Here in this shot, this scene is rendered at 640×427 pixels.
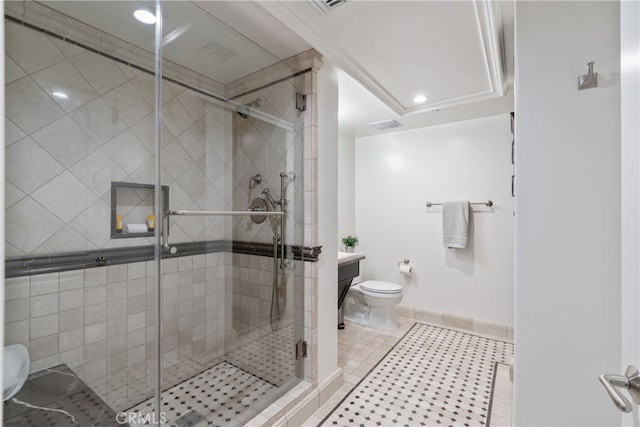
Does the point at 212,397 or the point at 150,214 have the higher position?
the point at 150,214

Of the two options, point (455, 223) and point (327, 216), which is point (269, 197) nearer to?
point (327, 216)

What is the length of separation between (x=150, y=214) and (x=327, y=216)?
109 centimetres

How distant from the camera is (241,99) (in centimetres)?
189

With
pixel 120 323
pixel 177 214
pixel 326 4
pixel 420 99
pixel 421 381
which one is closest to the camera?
pixel 326 4

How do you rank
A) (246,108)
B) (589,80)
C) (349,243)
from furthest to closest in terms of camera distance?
(349,243), (246,108), (589,80)

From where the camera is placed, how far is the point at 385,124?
10.6 feet

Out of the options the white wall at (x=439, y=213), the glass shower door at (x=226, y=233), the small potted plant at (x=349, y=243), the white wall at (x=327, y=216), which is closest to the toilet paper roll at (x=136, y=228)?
the glass shower door at (x=226, y=233)

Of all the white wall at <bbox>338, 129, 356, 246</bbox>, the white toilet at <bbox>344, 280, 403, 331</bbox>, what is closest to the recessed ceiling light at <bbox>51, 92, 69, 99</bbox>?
the white wall at <bbox>338, 129, 356, 246</bbox>

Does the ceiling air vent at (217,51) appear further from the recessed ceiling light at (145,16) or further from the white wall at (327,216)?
the white wall at (327,216)

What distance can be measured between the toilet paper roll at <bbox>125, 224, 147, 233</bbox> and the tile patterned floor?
1.52 m

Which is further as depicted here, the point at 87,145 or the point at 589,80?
the point at 87,145

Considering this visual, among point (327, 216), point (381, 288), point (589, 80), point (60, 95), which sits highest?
point (60, 95)

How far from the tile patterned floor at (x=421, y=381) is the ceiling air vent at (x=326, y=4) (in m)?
2.31

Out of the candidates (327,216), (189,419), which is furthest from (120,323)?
(327,216)
